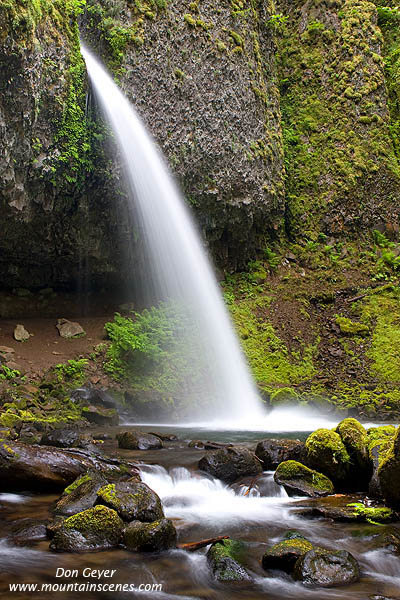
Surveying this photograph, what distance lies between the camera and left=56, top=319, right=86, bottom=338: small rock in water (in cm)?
1316

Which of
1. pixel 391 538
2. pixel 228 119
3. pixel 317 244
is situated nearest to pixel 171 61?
pixel 228 119

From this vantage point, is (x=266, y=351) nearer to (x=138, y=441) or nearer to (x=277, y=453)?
(x=138, y=441)

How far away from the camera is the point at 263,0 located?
17.9 meters

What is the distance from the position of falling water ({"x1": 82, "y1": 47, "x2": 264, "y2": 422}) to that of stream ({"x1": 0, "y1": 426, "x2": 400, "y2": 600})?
5.74 meters

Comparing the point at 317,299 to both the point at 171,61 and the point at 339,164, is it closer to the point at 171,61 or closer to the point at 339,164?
the point at 339,164

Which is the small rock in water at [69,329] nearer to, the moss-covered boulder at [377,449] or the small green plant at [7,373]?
the small green plant at [7,373]

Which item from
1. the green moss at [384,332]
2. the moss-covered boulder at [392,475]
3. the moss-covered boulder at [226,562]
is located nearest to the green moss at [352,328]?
the green moss at [384,332]

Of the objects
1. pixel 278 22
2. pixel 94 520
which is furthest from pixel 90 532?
pixel 278 22

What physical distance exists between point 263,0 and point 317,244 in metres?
10.2

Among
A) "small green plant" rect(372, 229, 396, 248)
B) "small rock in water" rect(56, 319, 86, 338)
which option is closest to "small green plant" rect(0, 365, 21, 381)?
"small rock in water" rect(56, 319, 86, 338)

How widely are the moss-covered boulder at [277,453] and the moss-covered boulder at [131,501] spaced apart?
219cm

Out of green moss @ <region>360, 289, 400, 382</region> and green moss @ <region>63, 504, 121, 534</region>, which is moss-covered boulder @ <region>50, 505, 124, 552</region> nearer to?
green moss @ <region>63, 504, 121, 534</region>

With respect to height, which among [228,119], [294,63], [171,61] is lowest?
[228,119]

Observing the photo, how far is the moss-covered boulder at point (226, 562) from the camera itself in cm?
340
